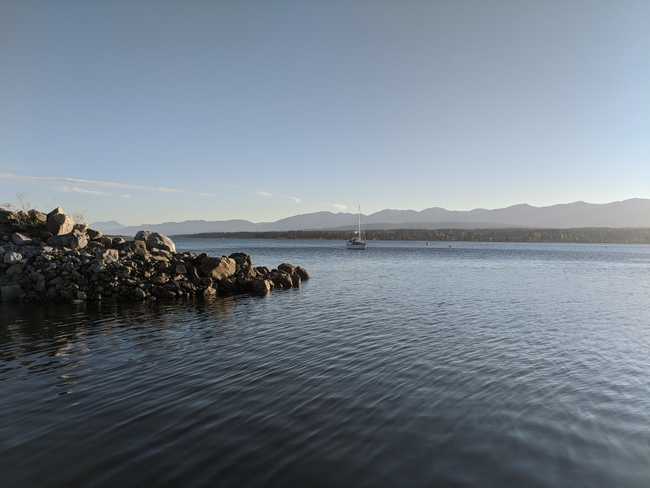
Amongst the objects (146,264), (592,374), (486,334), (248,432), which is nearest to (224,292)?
(146,264)

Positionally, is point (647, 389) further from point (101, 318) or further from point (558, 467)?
point (101, 318)

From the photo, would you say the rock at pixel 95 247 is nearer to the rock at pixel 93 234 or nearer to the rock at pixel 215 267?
the rock at pixel 93 234

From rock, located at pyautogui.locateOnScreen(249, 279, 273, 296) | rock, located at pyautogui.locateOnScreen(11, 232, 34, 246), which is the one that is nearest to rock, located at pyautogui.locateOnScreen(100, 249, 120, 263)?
rock, located at pyautogui.locateOnScreen(11, 232, 34, 246)

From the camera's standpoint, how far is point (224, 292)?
100ft

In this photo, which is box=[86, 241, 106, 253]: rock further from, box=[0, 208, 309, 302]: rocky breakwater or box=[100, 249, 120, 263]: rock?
box=[100, 249, 120, 263]: rock

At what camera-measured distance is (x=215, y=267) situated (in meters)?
31.7

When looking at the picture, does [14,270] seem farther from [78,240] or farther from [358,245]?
[358,245]

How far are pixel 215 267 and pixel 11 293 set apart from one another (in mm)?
13894

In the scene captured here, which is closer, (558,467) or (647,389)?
(558,467)

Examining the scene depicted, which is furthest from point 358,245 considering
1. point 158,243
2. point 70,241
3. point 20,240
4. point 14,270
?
point 14,270

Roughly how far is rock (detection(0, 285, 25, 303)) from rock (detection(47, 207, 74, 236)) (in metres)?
6.46

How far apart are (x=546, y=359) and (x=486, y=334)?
12.3 feet

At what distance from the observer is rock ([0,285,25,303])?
25234mm

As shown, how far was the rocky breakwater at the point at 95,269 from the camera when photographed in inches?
1007
